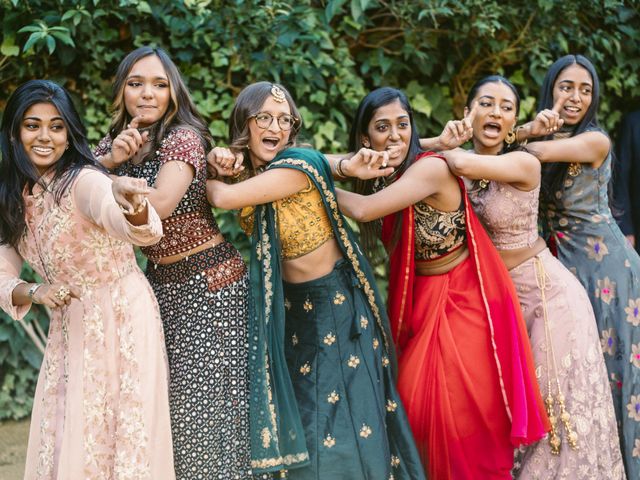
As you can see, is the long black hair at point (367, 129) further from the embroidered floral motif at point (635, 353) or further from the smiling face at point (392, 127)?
the embroidered floral motif at point (635, 353)

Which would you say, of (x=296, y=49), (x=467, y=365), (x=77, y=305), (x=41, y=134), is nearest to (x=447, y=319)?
(x=467, y=365)

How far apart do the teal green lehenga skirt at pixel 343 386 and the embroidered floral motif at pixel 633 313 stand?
1417 millimetres

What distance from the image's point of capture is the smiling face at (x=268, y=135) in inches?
131

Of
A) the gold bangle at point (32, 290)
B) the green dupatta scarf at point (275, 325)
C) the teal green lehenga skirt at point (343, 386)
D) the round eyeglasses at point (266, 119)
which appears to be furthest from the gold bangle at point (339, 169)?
the gold bangle at point (32, 290)

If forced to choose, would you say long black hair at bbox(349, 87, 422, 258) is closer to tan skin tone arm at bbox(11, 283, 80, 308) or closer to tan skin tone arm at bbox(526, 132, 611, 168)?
tan skin tone arm at bbox(526, 132, 611, 168)

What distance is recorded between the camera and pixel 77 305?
9.47 feet

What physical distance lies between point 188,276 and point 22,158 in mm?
793

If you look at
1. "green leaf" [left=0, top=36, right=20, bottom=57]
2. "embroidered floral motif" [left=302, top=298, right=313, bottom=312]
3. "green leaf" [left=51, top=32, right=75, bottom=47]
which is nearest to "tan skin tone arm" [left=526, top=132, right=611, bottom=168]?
"embroidered floral motif" [left=302, top=298, right=313, bottom=312]

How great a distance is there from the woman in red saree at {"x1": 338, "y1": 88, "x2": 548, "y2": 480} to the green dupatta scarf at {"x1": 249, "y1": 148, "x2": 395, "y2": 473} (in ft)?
0.61

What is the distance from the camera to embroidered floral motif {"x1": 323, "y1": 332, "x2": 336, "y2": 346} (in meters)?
3.20

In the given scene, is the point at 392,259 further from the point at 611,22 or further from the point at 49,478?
the point at 611,22

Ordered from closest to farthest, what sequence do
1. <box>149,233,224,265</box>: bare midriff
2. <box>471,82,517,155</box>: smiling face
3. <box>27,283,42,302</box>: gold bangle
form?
<box>27,283,42,302</box>: gold bangle < <box>149,233,224,265</box>: bare midriff < <box>471,82,517,155</box>: smiling face

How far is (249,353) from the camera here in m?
3.10

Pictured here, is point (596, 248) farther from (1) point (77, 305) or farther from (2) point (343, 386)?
(1) point (77, 305)
